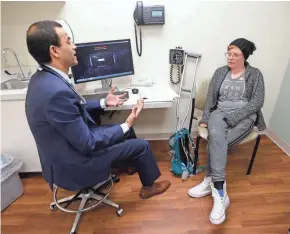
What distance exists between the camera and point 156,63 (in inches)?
85.1

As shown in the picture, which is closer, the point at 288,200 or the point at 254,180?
the point at 288,200

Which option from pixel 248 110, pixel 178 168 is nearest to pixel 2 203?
pixel 178 168

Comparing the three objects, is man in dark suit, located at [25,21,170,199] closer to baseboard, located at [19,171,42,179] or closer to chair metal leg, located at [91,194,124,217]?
chair metal leg, located at [91,194,124,217]

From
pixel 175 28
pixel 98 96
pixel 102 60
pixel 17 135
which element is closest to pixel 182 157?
pixel 98 96

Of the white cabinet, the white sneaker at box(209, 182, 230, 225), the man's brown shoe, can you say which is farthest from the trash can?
the white sneaker at box(209, 182, 230, 225)

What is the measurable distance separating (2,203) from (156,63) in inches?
71.9

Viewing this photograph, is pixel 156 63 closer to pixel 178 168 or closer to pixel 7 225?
pixel 178 168

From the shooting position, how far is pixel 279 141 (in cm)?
234

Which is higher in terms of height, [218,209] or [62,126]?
[62,126]

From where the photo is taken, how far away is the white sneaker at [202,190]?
1707 mm

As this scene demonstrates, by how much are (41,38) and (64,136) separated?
516 mm

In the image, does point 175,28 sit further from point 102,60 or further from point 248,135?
point 248,135

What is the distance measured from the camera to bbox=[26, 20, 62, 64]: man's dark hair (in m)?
1.06

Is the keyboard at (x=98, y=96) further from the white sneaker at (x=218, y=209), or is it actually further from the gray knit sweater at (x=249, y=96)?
the white sneaker at (x=218, y=209)
